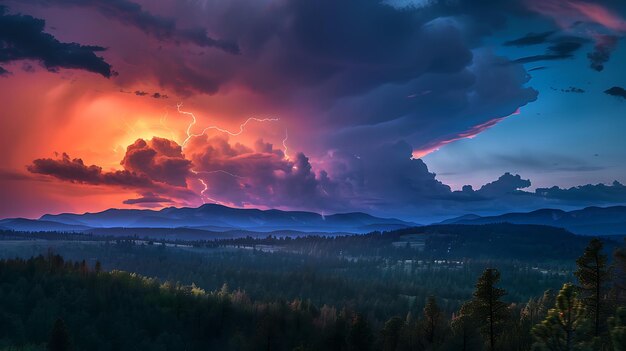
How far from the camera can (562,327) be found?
25.7 metres

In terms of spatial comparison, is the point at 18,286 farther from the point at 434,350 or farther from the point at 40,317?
the point at 434,350

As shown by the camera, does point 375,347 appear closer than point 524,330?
No

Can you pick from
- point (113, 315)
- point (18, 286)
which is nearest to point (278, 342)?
point (113, 315)

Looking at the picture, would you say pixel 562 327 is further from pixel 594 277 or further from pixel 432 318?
pixel 432 318

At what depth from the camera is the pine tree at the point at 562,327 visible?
82.6 ft

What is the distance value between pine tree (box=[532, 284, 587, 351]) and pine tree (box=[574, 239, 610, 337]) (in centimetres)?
1776

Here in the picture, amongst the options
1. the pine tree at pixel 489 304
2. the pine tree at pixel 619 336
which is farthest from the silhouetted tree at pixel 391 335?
the pine tree at pixel 619 336

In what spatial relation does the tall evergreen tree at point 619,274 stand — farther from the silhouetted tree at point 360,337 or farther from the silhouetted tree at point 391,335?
the silhouetted tree at point 360,337

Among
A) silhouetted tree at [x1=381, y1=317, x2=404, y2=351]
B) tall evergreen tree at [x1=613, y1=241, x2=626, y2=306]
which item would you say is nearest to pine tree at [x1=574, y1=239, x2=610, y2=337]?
tall evergreen tree at [x1=613, y1=241, x2=626, y2=306]

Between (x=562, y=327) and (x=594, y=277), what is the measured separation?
Answer: 828 inches

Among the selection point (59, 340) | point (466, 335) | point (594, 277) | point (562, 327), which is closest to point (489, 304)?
point (594, 277)

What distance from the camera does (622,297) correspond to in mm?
40438

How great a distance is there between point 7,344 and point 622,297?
154 meters

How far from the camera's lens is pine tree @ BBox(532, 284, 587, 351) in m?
25.2
